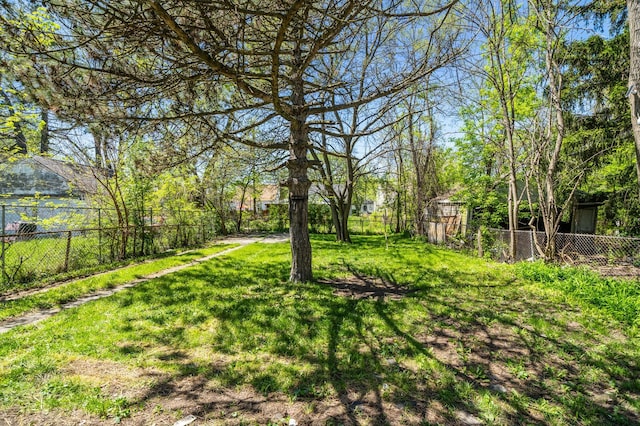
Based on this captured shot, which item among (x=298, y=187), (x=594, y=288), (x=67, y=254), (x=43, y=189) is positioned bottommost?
(x=594, y=288)

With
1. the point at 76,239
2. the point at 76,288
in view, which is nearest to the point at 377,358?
the point at 76,288

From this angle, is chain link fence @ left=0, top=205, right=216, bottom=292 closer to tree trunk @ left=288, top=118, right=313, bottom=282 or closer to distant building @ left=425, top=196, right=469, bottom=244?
tree trunk @ left=288, top=118, right=313, bottom=282

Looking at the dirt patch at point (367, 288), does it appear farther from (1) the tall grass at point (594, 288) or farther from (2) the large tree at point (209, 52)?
(1) the tall grass at point (594, 288)

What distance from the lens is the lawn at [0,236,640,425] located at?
227 centimetres

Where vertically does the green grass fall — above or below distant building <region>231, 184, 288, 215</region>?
below

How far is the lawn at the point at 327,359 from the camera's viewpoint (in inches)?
89.4

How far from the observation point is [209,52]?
11.1ft

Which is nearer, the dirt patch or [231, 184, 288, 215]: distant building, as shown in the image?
the dirt patch

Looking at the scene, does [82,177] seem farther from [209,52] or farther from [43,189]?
[43,189]

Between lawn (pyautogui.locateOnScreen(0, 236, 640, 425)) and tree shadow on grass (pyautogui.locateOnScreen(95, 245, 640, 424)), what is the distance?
0.02 metres

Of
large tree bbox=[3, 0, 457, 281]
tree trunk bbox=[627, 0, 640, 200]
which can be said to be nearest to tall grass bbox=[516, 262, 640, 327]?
tree trunk bbox=[627, 0, 640, 200]

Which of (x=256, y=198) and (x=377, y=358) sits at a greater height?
(x=256, y=198)

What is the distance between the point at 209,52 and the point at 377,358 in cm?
379

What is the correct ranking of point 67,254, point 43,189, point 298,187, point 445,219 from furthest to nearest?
point 43,189 → point 445,219 → point 67,254 → point 298,187
